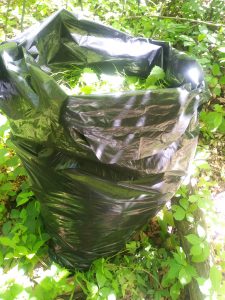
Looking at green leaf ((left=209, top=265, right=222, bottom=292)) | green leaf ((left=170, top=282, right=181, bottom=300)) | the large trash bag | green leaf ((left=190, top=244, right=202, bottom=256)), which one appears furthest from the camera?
green leaf ((left=170, top=282, right=181, bottom=300))

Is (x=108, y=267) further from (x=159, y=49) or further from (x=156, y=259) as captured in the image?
(x=159, y=49)

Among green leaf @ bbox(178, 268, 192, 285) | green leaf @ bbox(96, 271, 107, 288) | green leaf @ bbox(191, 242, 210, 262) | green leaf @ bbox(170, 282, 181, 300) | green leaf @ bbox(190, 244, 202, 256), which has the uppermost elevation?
green leaf @ bbox(190, 244, 202, 256)

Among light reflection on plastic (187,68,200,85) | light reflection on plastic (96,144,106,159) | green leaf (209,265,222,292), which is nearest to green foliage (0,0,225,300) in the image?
green leaf (209,265,222,292)

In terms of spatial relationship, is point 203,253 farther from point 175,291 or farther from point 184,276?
point 175,291

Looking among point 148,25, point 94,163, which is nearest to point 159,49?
point 94,163

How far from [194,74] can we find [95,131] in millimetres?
436

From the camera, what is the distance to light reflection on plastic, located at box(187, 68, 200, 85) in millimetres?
990

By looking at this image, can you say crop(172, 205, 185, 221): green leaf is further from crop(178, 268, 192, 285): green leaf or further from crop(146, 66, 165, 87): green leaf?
crop(146, 66, 165, 87): green leaf

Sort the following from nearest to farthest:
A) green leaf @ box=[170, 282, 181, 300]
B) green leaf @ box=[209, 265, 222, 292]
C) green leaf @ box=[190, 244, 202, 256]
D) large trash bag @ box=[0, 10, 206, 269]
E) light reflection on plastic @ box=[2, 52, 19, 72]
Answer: large trash bag @ box=[0, 10, 206, 269], light reflection on plastic @ box=[2, 52, 19, 72], green leaf @ box=[209, 265, 222, 292], green leaf @ box=[190, 244, 202, 256], green leaf @ box=[170, 282, 181, 300]

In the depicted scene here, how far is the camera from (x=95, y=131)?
816 mm

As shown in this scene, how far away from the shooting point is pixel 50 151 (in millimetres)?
987

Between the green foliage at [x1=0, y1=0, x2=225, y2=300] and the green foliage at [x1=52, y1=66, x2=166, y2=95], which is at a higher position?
the green foliage at [x1=52, y1=66, x2=166, y2=95]

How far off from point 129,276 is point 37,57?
3.36ft

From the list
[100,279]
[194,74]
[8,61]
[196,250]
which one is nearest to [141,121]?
[194,74]
